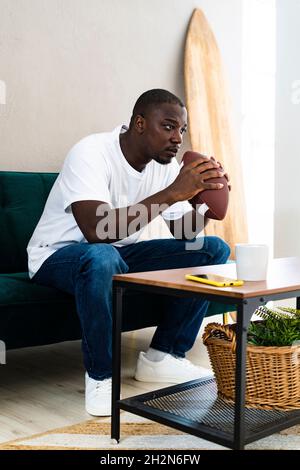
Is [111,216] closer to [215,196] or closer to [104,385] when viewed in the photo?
[215,196]

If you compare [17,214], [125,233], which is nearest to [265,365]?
[125,233]

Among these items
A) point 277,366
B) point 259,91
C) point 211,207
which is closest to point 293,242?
point 259,91

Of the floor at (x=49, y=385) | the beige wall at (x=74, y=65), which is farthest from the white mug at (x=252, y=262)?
the beige wall at (x=74, y=65)

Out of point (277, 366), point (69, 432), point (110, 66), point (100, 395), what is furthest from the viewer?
point (110, 66)

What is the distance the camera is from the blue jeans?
184 centimetres

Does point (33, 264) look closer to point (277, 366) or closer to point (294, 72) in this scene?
point (277, 366)

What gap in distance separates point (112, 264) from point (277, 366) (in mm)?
539

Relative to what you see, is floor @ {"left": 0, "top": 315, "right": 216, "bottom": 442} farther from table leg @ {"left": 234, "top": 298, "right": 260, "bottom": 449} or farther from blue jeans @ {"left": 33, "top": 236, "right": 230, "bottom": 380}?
table leg @ {"left": 234, "top": 298, "right": 260, "bottom": 449}

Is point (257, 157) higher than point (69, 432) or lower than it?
higher

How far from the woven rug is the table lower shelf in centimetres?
9

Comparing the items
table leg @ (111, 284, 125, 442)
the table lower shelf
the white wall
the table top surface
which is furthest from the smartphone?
the white wall

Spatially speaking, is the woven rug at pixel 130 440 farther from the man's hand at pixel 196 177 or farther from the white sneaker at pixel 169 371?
the man's hand at pixel 196 177

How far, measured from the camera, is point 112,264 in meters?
1.87

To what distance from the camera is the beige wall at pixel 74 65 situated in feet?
8.79
